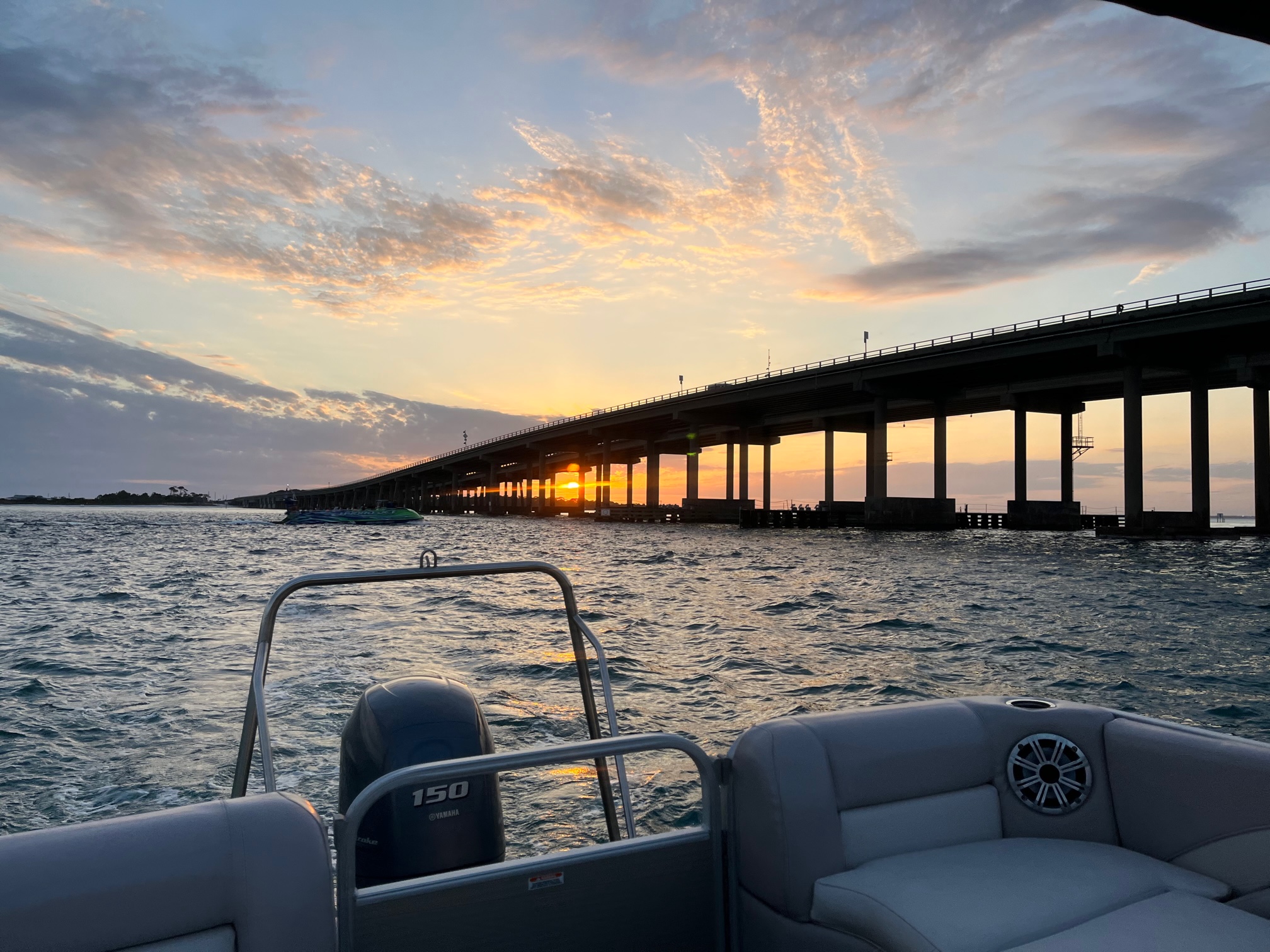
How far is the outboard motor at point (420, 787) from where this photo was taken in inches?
136

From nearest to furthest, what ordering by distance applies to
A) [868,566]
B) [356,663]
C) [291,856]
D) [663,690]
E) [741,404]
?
[291,856]
[663,690]
[356,663]
[868,566]
[741,404]

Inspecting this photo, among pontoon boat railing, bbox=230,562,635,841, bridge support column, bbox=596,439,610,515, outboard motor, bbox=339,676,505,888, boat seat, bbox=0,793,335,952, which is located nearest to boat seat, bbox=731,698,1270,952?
pontoon boat railing, bbox=230,562,635,841

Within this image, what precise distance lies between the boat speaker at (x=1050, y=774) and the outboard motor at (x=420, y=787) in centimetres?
233

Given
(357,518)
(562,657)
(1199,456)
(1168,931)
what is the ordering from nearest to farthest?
(1168,931) → (562,657) → (1199,456) → (357,518)

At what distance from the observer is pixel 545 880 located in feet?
8.71

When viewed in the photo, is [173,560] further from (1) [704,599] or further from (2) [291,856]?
(2) [291,856]

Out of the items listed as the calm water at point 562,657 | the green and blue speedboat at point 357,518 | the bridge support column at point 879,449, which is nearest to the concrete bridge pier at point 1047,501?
the bridge support column at point 879,449

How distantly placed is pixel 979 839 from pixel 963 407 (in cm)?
7281

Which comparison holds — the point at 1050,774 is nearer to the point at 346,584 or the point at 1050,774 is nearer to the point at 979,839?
the point at 979,839

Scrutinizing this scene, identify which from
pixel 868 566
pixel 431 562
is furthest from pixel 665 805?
pixel 868 566

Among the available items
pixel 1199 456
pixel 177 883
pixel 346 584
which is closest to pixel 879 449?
pixel 1199 456

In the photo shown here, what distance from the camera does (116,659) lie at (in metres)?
13.6

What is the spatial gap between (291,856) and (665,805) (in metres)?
5.37

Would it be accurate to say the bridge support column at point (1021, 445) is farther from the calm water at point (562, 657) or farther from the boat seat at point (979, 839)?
the boat seat at point (979, 839)
